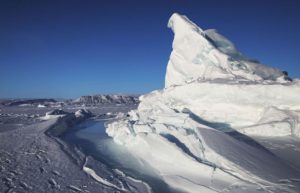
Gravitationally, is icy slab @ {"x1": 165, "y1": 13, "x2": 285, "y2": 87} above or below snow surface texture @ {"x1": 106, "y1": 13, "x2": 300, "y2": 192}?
above

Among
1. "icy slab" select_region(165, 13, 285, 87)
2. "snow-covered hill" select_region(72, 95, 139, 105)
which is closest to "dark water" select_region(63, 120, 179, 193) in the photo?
"icy slab" select_region(165, 13, 285, 87)

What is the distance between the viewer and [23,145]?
1073cm

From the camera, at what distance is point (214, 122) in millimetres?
12875

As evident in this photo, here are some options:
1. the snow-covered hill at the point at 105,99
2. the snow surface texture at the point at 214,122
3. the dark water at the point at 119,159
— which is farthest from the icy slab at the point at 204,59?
the snow-covered hill at the point at 105,99

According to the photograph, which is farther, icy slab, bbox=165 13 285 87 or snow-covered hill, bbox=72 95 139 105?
snow-covered hill, bbox=72 95 139 105

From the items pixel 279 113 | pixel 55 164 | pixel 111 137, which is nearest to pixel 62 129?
pixel 111 137

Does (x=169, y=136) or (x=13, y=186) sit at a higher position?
(x=169, y=136)

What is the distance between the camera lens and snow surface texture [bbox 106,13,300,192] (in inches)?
256

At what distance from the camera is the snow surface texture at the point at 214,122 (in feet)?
21.3

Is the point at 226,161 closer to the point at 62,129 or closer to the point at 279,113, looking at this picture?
the point at 279,113

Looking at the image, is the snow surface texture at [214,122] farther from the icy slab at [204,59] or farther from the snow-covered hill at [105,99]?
the snow-covered hill at [105,99]

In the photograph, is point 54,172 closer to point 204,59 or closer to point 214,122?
point 214,122

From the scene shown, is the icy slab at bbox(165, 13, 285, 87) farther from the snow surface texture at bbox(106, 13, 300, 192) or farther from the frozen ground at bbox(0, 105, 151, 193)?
the frozen ground at bbox(0, 105, 151, 193)

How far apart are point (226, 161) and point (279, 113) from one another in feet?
17.7
